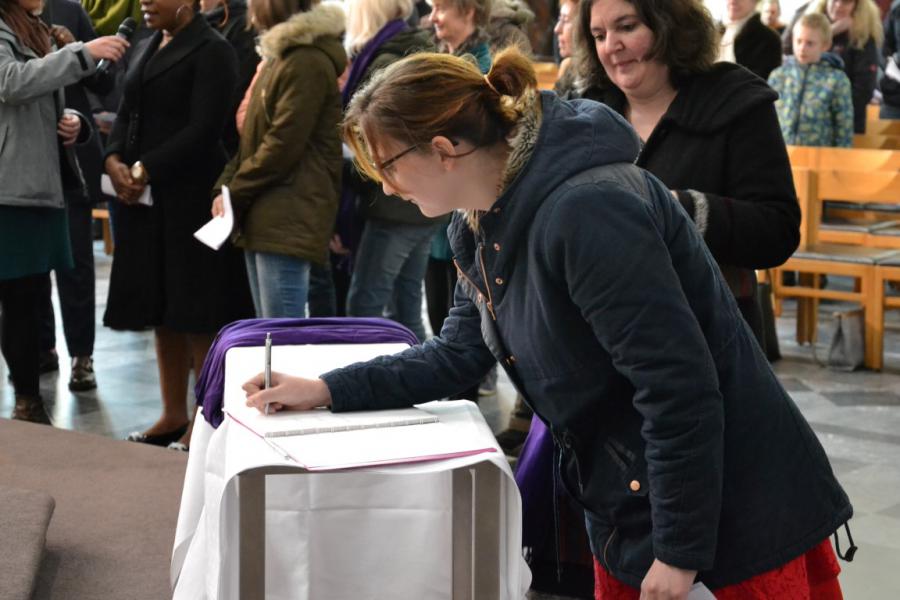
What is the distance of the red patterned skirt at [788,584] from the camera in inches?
62.6

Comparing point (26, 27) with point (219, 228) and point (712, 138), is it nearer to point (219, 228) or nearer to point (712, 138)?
point (219, 228)

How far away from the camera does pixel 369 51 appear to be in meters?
4.17

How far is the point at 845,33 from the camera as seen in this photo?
8.09 m

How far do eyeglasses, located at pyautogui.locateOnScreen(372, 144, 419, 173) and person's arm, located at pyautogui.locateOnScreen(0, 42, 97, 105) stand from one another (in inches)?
104

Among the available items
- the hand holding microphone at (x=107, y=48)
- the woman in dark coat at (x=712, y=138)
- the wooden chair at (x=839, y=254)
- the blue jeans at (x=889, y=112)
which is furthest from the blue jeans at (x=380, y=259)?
the blue jeans at (x=889, y=112)

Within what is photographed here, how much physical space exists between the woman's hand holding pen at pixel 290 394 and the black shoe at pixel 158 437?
2.37 m

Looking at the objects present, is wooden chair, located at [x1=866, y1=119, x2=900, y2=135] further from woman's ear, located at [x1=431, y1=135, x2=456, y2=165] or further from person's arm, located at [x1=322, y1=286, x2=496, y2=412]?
woman's ear, located at [x1=431, y1=135, x2=456, y2=165]

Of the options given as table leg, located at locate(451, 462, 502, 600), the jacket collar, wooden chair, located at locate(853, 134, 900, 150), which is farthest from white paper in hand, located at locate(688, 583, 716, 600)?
wooden chair, located at locate(853, 134, 900, 150)

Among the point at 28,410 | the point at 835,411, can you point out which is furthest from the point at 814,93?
the point at 28,410

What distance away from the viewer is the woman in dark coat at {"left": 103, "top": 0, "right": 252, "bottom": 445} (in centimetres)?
394

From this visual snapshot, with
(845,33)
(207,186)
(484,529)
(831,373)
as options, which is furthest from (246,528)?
(845,33)

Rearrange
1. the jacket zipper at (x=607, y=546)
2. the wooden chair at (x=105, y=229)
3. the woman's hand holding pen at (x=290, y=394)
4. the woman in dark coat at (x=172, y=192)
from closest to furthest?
1. the jacket zipper at (x=607, y=546)
2. the woman's hand holding pen at (x=290, y=394)
3. the woman in dark coat at (x=172, y=192)
4. the wooden chair at (x=105, y=229)

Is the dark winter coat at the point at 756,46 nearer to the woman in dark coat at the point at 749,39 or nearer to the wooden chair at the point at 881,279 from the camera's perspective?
the woman in dark coat at the point at 749,39

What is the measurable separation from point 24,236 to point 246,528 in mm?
2651
